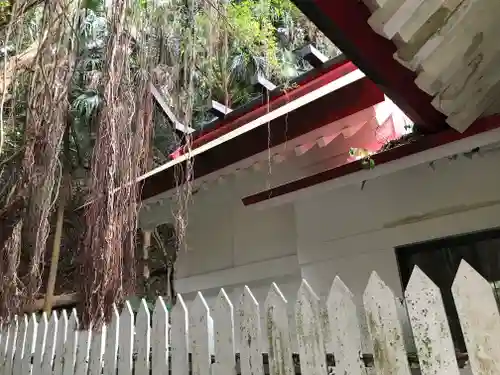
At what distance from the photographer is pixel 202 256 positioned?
15.6 feet

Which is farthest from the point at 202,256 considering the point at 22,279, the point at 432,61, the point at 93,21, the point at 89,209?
the point at 93,21

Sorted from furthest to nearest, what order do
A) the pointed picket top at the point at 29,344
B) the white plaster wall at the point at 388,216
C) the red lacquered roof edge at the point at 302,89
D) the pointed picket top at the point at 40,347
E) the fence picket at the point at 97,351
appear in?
the red lacquered roof edge at the point at 302,89
the pointed picket top at the point at 29,344
the pointed picket top at the point at 40,347
the white plaster wall at the point at 388,216
the fence picket at the point at 97,351

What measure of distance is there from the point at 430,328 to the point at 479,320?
0.16 m

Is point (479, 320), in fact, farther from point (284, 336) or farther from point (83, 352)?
point (83, 352)

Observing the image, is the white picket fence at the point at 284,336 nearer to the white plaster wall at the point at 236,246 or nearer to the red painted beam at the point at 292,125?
the red painted beam at the point at 292,125

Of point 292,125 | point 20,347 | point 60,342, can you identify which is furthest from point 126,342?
point 292,125

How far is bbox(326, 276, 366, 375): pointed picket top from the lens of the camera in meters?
1.67

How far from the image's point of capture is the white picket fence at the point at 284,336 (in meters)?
1.46

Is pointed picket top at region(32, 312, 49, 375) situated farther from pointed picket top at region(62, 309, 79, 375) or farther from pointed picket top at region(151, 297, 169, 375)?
pointed picket top at region(151, 297, 169, 375)

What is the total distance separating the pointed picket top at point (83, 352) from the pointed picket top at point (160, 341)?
0.59 meters

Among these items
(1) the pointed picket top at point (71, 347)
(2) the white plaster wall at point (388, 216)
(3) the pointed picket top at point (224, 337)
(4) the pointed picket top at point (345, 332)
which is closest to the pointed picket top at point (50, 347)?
(1) the pointed picket top at point (71, 347)

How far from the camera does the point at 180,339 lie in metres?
2.26

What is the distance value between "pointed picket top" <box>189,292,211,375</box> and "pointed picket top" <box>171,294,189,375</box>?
0.13 ft

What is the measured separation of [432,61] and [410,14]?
0.32 metres
